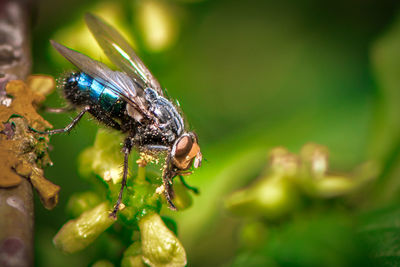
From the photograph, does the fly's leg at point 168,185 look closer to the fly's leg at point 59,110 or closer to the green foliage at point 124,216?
the green foliage at point 124,216

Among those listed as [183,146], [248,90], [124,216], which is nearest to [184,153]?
[183,146]

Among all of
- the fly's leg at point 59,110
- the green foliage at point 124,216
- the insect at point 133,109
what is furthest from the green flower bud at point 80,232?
the fly's leg at point 59,110

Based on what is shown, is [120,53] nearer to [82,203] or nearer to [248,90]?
[82,203]

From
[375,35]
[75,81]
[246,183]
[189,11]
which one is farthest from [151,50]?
[375,35]

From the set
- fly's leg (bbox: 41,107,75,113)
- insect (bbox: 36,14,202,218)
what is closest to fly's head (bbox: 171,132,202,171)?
insect (bbox: 36,14,202,218)

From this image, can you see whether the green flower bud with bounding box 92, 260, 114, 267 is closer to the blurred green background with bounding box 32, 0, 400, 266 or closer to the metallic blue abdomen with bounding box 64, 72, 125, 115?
the blurred green background with bounding box 32, 0, 400, 266

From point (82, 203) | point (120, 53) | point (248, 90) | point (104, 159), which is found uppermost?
point (248, 90)

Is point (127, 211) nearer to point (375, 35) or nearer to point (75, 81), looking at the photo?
point (75, 81)
